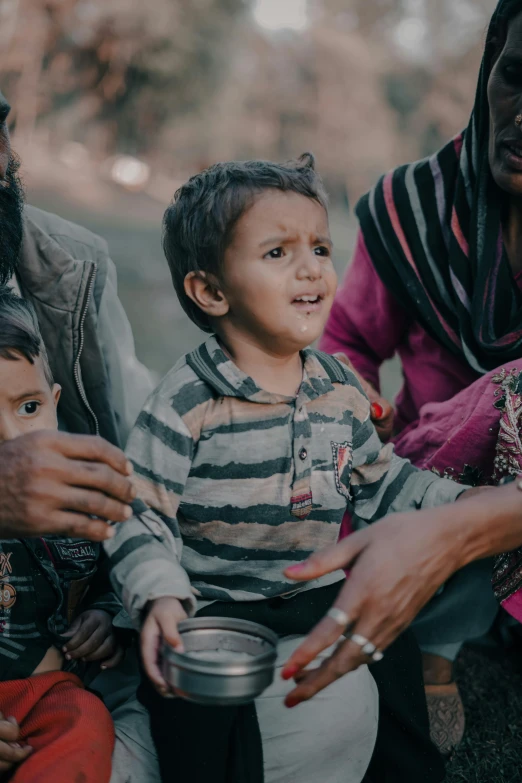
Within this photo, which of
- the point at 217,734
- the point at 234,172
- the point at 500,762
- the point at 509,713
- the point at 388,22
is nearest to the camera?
the point at 217,734

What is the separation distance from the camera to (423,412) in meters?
2.83

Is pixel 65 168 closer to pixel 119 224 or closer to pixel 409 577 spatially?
pixel 119 224

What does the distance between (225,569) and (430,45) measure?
91.5 feet

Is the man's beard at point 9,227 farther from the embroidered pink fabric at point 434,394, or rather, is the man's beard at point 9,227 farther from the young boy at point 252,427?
the embroidered pink fabric at point 434,394

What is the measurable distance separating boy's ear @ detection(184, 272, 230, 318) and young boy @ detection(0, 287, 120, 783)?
41 centimetres

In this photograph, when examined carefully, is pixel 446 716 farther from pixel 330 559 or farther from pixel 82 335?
pixel 82 335

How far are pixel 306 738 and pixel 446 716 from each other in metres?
0.84

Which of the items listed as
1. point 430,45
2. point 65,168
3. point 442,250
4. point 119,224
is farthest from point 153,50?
point 442,250

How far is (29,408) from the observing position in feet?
6.73

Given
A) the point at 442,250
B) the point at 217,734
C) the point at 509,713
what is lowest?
the point at 509,713

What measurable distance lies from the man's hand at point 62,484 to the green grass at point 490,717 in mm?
1412

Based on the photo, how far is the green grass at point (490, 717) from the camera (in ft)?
7.86

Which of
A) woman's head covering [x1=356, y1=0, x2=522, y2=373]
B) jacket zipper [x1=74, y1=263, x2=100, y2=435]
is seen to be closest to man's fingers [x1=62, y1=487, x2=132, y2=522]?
jacket zipper [x1=74, y1=263, x2=100, y2=435]

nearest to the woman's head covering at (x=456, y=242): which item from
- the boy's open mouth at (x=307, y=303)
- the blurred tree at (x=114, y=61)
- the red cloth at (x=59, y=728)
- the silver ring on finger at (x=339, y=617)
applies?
the boy's open mouth at (x=307, y=303)
